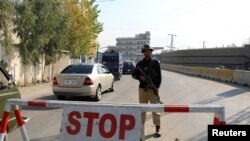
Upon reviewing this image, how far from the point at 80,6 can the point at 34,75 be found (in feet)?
57.0

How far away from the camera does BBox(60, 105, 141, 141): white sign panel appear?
4.91 meters

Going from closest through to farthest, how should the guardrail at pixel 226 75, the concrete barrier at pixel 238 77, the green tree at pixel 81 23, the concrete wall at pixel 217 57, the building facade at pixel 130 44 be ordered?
the guardrail at pixel 226 75
the concrete barrier at pixel 238 77
the green tree at pixel 81 23
the concrete wall at pixel 217 57
the building facade at pixel 130 44

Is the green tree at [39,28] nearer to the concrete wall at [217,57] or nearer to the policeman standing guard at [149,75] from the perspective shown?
the policeman standing guard at [149,75]

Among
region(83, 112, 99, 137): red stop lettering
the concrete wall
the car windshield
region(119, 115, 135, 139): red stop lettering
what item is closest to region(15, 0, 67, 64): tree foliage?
the car windshield

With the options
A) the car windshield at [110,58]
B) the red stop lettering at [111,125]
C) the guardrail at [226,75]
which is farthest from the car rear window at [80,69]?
the car windshield at [110,58]

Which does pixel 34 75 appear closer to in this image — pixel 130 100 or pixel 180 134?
pixel 130 100

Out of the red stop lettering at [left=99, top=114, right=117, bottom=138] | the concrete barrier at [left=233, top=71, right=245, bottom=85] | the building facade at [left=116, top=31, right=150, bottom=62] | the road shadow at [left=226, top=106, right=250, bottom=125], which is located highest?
the building facade at [left=116, top=31, right=150, bottom=62]

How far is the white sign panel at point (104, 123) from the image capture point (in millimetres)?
4906

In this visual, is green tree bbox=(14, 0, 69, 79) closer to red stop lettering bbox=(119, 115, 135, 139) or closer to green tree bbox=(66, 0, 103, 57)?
green tree bbox=(66, 0, 103, 57)

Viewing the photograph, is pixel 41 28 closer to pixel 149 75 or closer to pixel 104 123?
pixel 149 75

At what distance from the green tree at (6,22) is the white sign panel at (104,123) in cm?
1233

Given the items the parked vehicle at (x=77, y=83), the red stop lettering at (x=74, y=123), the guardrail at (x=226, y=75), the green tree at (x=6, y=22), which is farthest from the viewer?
the guardrail at (x=226, y=75)

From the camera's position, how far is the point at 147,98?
7789 millimetres

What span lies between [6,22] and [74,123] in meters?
12.9
